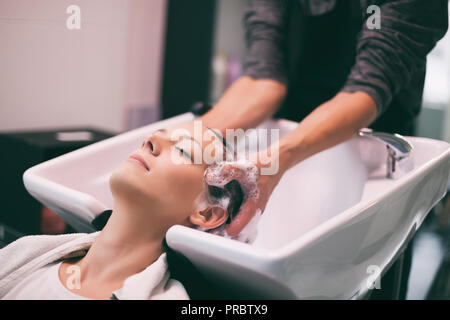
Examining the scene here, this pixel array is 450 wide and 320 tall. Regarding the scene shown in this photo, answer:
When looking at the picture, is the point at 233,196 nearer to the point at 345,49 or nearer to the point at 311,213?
the point at 311,213

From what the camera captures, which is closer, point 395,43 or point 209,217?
point 209,217

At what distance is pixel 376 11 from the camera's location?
977mm

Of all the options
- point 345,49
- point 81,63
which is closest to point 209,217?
point 345,49

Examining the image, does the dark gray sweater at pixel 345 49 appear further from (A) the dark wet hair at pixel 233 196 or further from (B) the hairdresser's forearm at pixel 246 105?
(A) the dark wet hair at pixel 233 196

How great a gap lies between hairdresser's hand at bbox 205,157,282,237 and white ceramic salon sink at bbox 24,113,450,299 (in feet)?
0.22

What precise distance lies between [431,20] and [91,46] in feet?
4.23

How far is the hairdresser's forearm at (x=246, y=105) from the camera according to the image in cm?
111

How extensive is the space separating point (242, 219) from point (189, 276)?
0.12 metres

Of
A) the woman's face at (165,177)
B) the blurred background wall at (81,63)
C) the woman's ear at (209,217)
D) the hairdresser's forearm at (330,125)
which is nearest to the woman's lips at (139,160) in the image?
the woman's face at (165,177)

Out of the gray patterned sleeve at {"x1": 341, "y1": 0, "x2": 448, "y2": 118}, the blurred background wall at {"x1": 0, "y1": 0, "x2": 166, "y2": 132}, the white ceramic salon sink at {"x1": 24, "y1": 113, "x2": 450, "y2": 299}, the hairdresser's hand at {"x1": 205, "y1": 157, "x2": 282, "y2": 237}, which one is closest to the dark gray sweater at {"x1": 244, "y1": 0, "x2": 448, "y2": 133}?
the gray patterned sleeve at {"x1": 341, "y1": 0, "x2": 448, "y2": 118}

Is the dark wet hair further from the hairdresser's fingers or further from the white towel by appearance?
the white towel

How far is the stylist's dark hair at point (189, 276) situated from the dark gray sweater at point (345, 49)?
50 centimetres

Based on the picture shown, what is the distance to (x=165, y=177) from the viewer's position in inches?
29.6

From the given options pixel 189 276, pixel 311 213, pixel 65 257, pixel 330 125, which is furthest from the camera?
pixel 311 213
